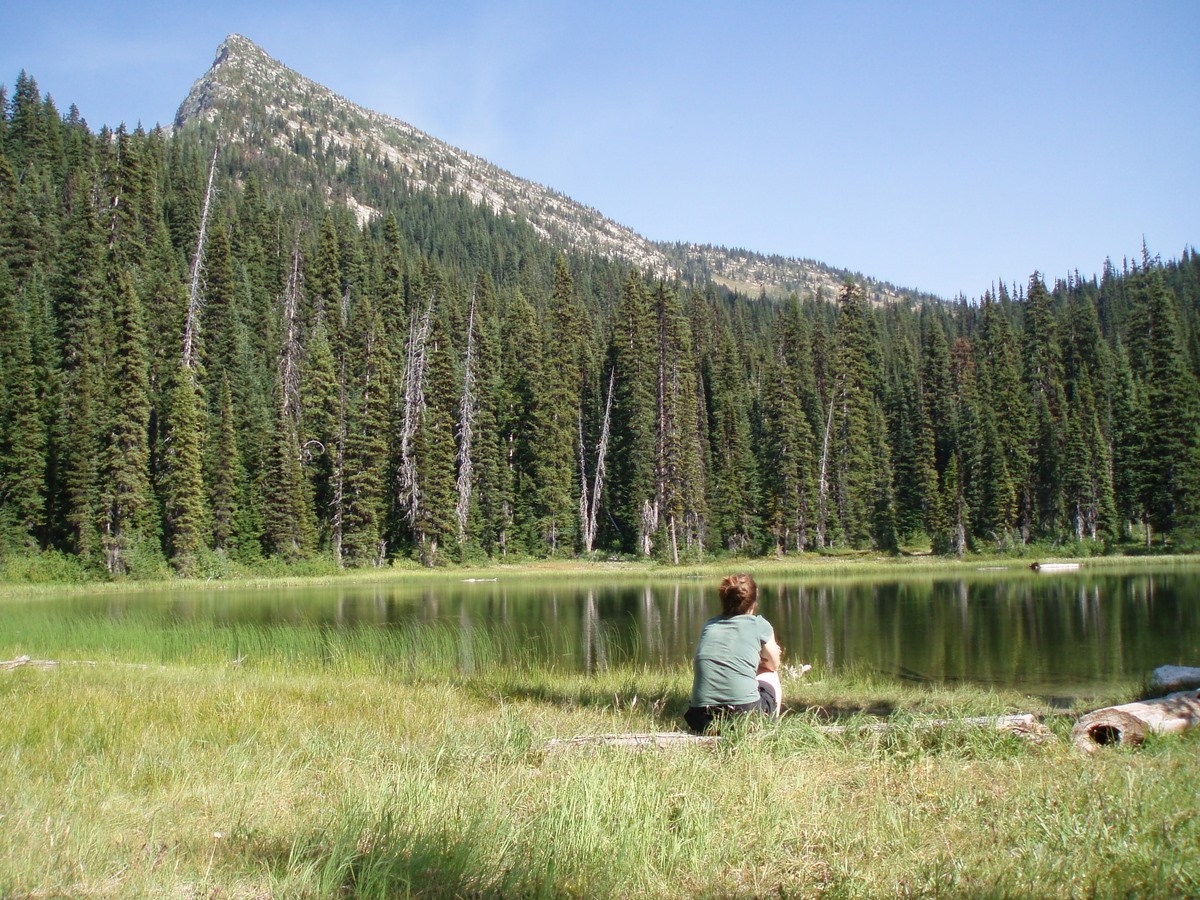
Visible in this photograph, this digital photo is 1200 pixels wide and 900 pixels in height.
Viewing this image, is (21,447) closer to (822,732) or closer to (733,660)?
(733,660)

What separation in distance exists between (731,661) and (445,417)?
50171 millimetres

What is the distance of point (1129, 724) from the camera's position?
6973 millimetres

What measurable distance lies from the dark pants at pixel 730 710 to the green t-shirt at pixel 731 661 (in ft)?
0.14

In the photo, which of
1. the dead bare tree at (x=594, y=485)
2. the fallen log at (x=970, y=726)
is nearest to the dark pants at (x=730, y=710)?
the fallen log at (x=970, y=726)

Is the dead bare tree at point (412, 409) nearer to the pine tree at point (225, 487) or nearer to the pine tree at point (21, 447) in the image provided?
the pine tree at point (225, 487)

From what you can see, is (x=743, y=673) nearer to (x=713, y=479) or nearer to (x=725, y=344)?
(x=713, y=479)

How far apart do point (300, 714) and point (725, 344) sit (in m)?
70.7

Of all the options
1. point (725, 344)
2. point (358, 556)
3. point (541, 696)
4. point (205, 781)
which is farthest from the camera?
point (725, 344)

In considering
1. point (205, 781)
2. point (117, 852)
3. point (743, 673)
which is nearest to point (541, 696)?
point (743, 673)

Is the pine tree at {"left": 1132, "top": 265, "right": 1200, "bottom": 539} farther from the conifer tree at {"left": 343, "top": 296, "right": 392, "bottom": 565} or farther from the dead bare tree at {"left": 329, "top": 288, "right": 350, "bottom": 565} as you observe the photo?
the dead bare tree at {"left": 329, "top": 288, "right": 350, "bottom": 565}

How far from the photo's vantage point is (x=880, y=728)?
720 cm

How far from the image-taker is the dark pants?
6691mm

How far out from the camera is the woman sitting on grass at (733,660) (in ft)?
22.1

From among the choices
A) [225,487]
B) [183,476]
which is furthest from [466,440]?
[183,476]
